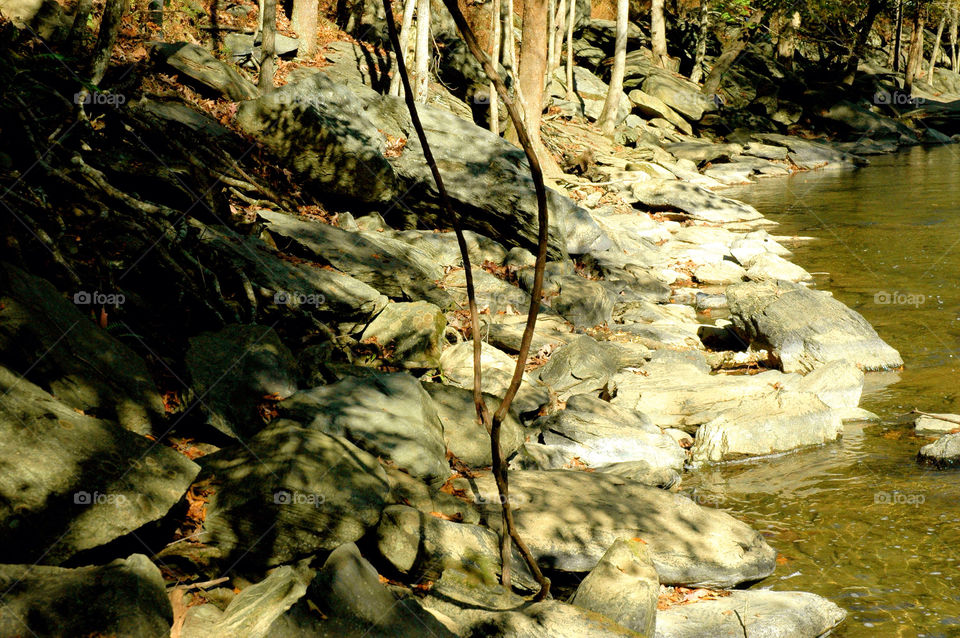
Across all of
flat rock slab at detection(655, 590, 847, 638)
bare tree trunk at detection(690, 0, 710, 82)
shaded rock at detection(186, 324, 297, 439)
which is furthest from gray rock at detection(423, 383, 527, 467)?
bare tree trunk at detection(690, 0, 710, 82)

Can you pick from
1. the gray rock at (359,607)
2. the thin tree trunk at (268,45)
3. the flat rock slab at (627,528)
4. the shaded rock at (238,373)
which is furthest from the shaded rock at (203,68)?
the gray rock at (359,607)

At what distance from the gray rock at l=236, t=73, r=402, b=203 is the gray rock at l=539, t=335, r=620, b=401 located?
4.09 meters

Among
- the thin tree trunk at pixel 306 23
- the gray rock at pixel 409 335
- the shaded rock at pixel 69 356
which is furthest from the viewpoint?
the thin tree trunk at pixel 306 23

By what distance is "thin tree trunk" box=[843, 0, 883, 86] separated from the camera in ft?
108

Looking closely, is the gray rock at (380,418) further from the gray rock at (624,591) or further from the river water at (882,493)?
the river water at (882,493)

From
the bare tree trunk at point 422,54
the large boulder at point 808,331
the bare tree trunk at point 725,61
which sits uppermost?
the bare tree trunk at point 725,61

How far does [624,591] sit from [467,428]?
2.21 metres

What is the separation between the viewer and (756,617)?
161 inches

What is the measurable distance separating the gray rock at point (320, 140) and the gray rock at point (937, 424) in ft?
23.6

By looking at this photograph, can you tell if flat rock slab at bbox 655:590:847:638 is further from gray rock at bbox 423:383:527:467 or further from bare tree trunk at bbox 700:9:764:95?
bare tree trunk at bbox 700:9:764:95

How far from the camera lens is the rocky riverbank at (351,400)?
3.18m

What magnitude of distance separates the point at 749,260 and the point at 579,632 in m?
11.3

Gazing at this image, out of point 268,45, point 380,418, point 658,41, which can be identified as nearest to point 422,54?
point 268,45

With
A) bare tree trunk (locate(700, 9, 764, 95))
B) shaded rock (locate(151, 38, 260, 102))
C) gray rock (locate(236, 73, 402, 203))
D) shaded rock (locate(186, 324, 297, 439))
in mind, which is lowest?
shaded rock (locate(186, 324, 297, 439))
